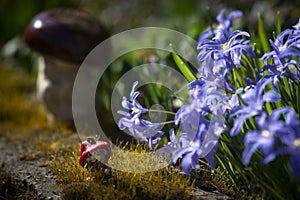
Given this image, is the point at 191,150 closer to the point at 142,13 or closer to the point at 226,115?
the point at 226,115

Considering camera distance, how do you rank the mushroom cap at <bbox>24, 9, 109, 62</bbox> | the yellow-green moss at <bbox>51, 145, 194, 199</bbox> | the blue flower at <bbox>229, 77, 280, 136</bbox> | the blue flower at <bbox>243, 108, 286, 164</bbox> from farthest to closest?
the mushroom cap at <bbox>24, 9, 109, 62</bbox> < the yellow-green moss at <bbox>51, 145, 194, 199</bbox> < the blue flower at <bbox>229, 77, 280, 136</bbox> < the blue flower at <bbox>243, 108, 286, 164</bbox>

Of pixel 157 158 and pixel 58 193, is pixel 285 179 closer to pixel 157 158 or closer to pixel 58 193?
pixel 157 158

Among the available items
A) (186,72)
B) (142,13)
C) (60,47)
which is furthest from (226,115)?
(142,13)

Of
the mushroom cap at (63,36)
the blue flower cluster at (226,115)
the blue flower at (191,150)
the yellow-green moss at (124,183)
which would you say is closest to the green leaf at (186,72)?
the blue flower cluster at (226,115)

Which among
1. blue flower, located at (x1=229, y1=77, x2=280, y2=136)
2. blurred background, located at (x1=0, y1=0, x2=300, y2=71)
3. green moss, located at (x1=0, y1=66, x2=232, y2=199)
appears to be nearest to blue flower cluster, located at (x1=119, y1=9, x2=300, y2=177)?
blue flower, located at (x1=229, y1=77, x2=280, y2=136)

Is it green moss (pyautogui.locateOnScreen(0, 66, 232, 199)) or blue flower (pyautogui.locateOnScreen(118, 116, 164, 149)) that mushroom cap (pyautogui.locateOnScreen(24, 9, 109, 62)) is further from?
blue flower (pyautogui.locateOnScreen(118, 116, 164, 149))

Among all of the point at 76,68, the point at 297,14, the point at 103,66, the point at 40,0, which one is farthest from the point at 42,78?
the point at 297,14
